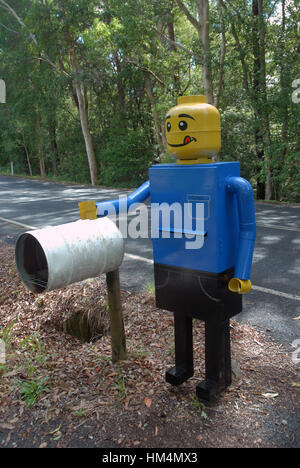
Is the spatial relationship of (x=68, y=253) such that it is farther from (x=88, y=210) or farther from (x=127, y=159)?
(x=127, y=159)

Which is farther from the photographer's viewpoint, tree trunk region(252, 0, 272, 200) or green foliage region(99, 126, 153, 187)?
green foliage region(99, 126, 153, 187)

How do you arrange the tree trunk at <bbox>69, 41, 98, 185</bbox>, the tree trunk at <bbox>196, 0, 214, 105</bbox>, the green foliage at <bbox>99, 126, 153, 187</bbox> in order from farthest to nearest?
the green foliage at <bbox>99, 126, 153, 187</bbox> < the tree trunk at <bbox>69, 41, 98, 185</bbox> < the tree trunk at <bbox>196, 0, 214, 105</bbox>

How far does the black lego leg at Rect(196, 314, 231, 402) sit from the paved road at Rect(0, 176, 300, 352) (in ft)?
3.16

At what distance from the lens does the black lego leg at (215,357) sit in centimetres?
270

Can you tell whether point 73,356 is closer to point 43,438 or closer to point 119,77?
point 43,438

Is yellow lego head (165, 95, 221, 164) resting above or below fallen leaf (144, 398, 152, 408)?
above

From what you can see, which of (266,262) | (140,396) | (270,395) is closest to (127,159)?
(266,262)

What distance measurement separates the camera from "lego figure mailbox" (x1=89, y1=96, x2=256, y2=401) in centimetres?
254

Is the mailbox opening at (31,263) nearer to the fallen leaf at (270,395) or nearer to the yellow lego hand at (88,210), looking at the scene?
the yellow lego hand at (88,210)

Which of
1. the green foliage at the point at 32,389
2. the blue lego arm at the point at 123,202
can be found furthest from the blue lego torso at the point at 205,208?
the green foliage at the point at 32,389

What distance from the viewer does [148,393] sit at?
9.46 ft

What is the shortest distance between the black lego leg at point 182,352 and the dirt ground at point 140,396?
0.36 feet

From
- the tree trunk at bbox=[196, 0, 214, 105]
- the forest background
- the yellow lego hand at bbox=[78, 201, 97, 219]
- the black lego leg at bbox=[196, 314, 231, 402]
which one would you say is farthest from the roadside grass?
the tree trunk at bbox=[196, 0, 214, 105]

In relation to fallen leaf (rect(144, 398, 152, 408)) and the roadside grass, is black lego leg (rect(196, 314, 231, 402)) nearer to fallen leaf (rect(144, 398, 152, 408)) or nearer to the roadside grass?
fallen leaf (rect(144, 398, 152, 408))
